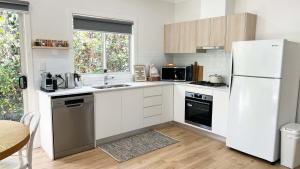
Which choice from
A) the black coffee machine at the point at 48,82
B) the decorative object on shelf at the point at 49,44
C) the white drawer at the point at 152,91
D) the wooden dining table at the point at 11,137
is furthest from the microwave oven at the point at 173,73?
the wooden dining table at the point at 11,137

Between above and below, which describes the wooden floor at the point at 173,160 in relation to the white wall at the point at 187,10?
below

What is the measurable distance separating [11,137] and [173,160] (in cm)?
205

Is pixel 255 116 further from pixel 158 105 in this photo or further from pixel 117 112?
pixel 117 112

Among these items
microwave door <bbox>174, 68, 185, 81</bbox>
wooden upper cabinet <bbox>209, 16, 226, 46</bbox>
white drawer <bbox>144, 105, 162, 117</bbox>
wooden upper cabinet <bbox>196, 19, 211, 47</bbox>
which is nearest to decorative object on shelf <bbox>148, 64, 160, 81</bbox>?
microwave door <bbox>174, 68, 185, 81</bbox>

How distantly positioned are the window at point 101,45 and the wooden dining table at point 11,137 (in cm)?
209

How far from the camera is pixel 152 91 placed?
3955 millimetres

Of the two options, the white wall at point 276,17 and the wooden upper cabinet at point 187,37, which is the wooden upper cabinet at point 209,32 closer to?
→ the wooden upper cabinet at point 187,37

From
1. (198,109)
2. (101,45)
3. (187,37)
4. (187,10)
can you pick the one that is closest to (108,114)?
(101,45)

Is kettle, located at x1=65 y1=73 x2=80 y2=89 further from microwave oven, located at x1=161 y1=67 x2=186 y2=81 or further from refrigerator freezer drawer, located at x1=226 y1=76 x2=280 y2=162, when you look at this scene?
refrigerator freezer drawer, located at x1=226 y1=76 x2=280 y2=162

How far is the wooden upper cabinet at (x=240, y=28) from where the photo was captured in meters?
3.36

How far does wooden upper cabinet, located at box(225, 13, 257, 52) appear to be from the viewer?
3.36m

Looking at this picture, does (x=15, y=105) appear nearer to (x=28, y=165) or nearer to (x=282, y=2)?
(x=28, y=165)

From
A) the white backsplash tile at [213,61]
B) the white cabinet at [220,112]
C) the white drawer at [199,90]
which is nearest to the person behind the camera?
the white cabinet at [220,112]

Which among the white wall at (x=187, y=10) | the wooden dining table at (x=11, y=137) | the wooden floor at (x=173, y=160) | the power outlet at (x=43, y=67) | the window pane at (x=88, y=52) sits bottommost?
the wooden floor at (x=173, y=160)
